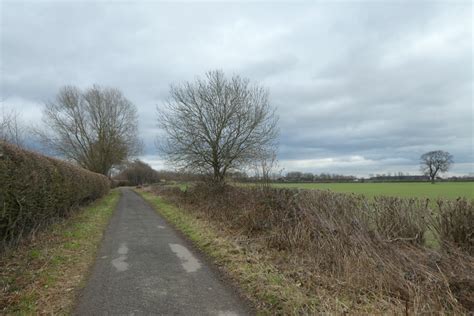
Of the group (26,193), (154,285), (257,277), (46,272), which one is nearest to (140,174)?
(26,193)

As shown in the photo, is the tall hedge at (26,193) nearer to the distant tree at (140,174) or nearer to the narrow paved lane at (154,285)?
the narrow paved lane at (154,285)

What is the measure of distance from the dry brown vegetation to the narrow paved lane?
138cm

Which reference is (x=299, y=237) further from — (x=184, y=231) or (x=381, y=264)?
(x=184, y=231)

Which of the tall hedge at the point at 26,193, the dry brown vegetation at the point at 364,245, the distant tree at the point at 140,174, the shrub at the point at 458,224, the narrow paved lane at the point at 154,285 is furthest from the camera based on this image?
the distant tree at the point at 140,174

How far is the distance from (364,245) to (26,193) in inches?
304

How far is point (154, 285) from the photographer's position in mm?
4906

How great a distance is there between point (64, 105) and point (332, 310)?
41.4 meters

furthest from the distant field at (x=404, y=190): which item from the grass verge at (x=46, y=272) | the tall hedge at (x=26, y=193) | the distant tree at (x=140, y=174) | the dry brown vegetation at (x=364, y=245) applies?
the distant tree at (x=140, y=174)

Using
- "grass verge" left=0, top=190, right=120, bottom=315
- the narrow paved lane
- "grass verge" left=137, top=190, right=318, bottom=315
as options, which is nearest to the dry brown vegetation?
"grass verge" left=137, top=190, right=318, bottom=315

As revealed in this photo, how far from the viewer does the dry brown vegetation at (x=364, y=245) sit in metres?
4.21

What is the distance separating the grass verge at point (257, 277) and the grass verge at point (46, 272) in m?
2.59

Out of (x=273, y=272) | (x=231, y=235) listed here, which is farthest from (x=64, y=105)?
(x=273, y=272)

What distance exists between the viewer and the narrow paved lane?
4.04 meters

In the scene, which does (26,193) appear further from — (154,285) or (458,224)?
(458,224)
